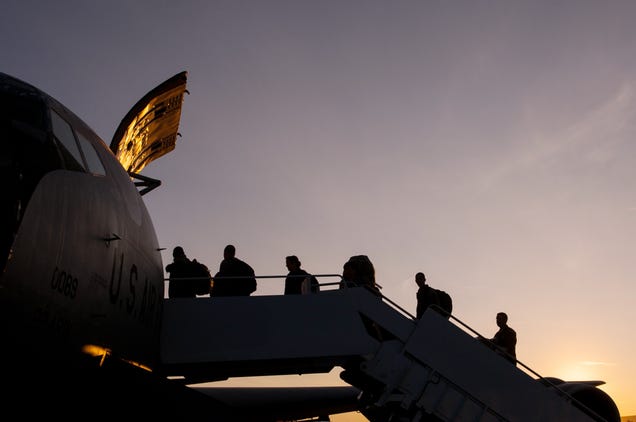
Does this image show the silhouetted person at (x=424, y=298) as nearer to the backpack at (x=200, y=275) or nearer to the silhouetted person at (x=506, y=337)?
the silhouetted person at (x=506, y=337)

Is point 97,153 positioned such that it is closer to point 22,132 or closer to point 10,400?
point 22,132

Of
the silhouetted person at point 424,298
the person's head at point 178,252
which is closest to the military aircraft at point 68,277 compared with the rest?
the person's head at point 178,252

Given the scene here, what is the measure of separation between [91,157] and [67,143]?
0.65m

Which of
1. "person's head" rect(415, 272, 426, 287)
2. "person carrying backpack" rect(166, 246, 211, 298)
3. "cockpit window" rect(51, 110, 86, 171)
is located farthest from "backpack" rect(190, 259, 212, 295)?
"cockpit window" rect(51, 110, 86, 171)

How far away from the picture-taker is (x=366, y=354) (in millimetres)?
9469

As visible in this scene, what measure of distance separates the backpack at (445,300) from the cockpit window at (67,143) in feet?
26.1

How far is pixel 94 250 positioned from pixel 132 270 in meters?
1.38

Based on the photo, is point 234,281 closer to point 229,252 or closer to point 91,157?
point 229,252

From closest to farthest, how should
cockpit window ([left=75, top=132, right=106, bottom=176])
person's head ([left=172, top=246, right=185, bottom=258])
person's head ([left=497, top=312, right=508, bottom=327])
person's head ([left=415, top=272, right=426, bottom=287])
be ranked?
1. cockpit window ([left=75, top=132, right=106, bottom=176])
2. person's head ([left=172, top=246, right=185, bottom=258])
3. person's head ([left=415, top=272, right=426, bottom=287])
4. person's head ([left=497, top=312, right=508, bottom=327])

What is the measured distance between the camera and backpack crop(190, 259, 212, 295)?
10.5m

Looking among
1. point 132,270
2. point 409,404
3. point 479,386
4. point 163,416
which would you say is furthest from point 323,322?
point 163,416

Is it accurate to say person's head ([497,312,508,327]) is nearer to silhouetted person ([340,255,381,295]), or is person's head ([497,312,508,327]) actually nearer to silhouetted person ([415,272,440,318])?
silhouetted person ([415,272,440,318])

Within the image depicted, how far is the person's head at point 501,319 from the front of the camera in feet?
41.2

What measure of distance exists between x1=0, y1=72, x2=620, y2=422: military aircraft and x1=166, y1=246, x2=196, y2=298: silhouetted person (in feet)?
4.12
